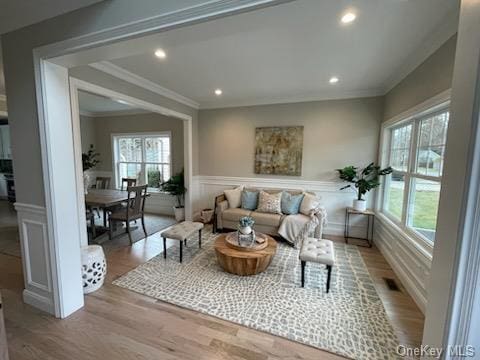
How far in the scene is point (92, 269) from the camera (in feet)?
7.72

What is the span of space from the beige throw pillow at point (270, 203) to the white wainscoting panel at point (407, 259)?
1715 millimetres

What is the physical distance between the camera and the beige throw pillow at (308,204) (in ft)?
12.7

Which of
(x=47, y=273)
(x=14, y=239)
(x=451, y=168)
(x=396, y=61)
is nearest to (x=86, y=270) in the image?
(x=47, y=273)

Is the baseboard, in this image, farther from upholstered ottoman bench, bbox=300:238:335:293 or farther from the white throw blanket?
the white throw blanket

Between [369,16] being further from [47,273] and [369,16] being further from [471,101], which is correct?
[47,273]

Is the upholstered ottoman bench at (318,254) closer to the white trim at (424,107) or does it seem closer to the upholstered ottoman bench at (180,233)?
the upholstered ottoman bench at (180,233)

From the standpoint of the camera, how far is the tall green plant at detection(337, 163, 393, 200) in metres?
3.73

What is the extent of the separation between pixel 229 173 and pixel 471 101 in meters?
4.34

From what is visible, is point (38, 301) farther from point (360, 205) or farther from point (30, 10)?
point (360, 205)

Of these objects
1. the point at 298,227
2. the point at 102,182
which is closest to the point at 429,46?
the point at 298,227

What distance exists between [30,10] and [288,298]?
3459 millimetres

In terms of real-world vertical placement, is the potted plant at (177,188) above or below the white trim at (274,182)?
below

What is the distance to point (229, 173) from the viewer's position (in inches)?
199

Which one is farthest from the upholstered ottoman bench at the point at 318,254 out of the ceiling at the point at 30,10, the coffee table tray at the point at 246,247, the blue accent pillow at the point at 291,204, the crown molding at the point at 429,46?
the ceiling at the point at 30,10
